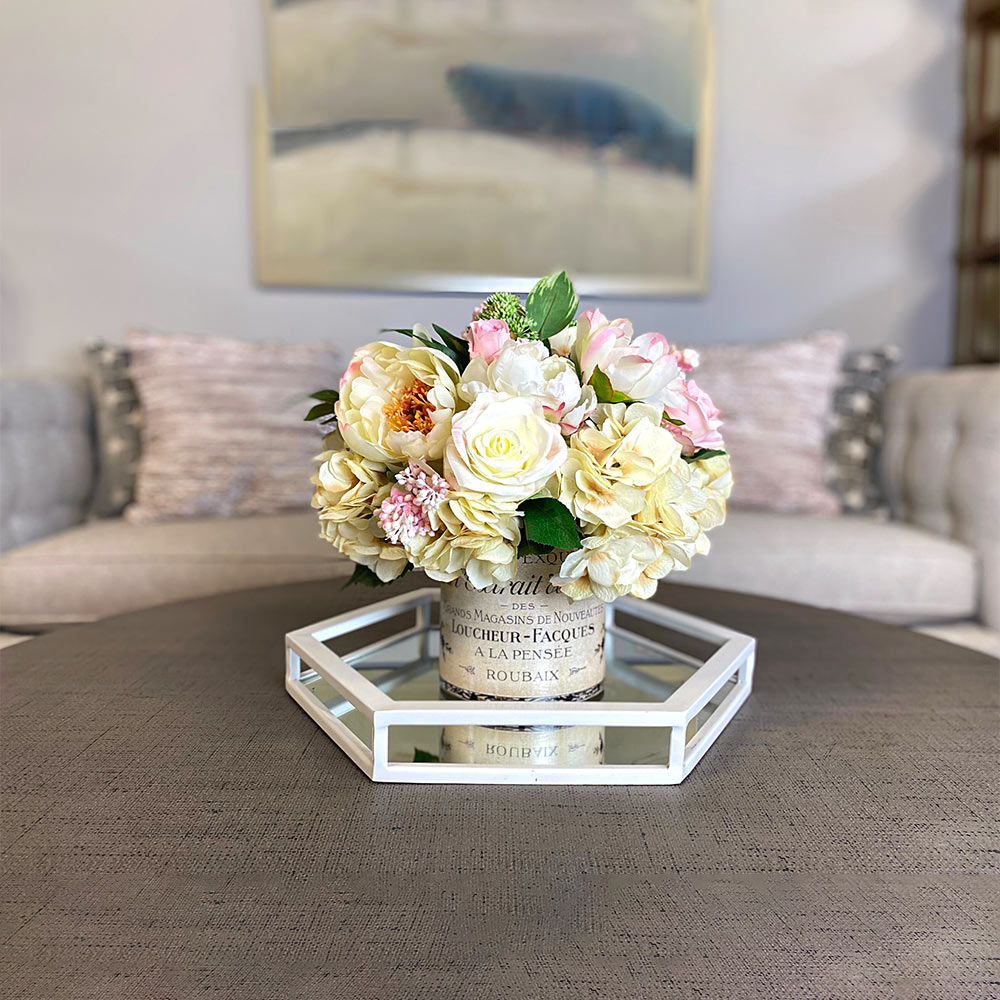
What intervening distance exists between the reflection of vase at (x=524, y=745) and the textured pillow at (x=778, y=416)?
1.51 meters

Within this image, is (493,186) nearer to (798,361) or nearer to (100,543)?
(798,361)

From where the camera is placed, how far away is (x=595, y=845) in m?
0.59

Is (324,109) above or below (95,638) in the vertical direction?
above

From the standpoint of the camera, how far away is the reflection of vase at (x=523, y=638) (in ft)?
2.40

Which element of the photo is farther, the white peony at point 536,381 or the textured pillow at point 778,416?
the textured pillow at point 778,416

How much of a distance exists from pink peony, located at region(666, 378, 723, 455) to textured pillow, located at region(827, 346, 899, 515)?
160cm

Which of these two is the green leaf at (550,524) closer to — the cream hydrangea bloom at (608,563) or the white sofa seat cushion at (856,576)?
the cream hydrangea bloom at (608,563)

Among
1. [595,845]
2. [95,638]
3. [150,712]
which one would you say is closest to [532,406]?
[595,845]

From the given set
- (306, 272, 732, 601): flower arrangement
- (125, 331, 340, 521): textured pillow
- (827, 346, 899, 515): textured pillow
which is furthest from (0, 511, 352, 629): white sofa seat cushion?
(827, 346, 899, 515): textured pillow

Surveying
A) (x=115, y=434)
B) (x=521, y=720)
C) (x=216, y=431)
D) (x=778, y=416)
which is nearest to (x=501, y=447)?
(x=521, y=720)

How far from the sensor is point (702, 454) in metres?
0.78

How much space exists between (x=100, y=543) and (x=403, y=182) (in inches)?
53.9

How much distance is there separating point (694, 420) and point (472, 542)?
0.24m

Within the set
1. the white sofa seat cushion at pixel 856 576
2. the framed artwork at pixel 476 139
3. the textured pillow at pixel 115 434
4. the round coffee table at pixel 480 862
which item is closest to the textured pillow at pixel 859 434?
the white sofa seat cushion at pixel 856 576
